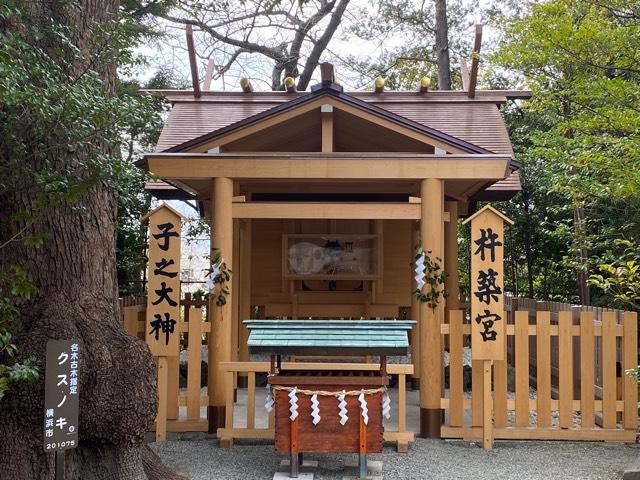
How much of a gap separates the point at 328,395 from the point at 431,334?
6.43 feet

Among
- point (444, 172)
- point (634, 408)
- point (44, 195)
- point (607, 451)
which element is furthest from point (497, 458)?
point (44, 195)

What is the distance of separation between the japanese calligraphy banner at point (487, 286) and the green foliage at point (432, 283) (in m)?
0.36

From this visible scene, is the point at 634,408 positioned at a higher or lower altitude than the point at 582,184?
lower

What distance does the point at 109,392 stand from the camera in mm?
4934

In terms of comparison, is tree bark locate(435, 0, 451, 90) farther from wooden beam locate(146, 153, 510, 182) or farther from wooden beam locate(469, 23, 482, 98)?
wooden beam locate(146, 153, 510, 182)

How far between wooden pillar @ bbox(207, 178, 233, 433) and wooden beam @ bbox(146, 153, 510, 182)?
0.23 metres

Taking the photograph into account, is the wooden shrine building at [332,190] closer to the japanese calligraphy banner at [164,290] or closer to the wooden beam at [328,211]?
the wooden beam at [328,211]

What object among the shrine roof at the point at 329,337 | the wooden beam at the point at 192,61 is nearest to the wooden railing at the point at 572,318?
the shrine roof at the point at 329,337

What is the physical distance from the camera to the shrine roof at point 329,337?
229 inches

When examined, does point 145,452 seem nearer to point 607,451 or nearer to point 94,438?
point 94,438

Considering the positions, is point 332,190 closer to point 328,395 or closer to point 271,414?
point 271,414

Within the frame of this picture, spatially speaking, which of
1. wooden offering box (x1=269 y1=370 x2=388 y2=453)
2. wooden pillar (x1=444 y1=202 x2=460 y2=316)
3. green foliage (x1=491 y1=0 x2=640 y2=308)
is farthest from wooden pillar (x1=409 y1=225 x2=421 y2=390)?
wooden offering box (x1=269 y1=370 x2=388 y2=453)

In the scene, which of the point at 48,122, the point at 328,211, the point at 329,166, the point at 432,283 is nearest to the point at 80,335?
the point at 48,122

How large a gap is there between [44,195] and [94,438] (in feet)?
6.41
